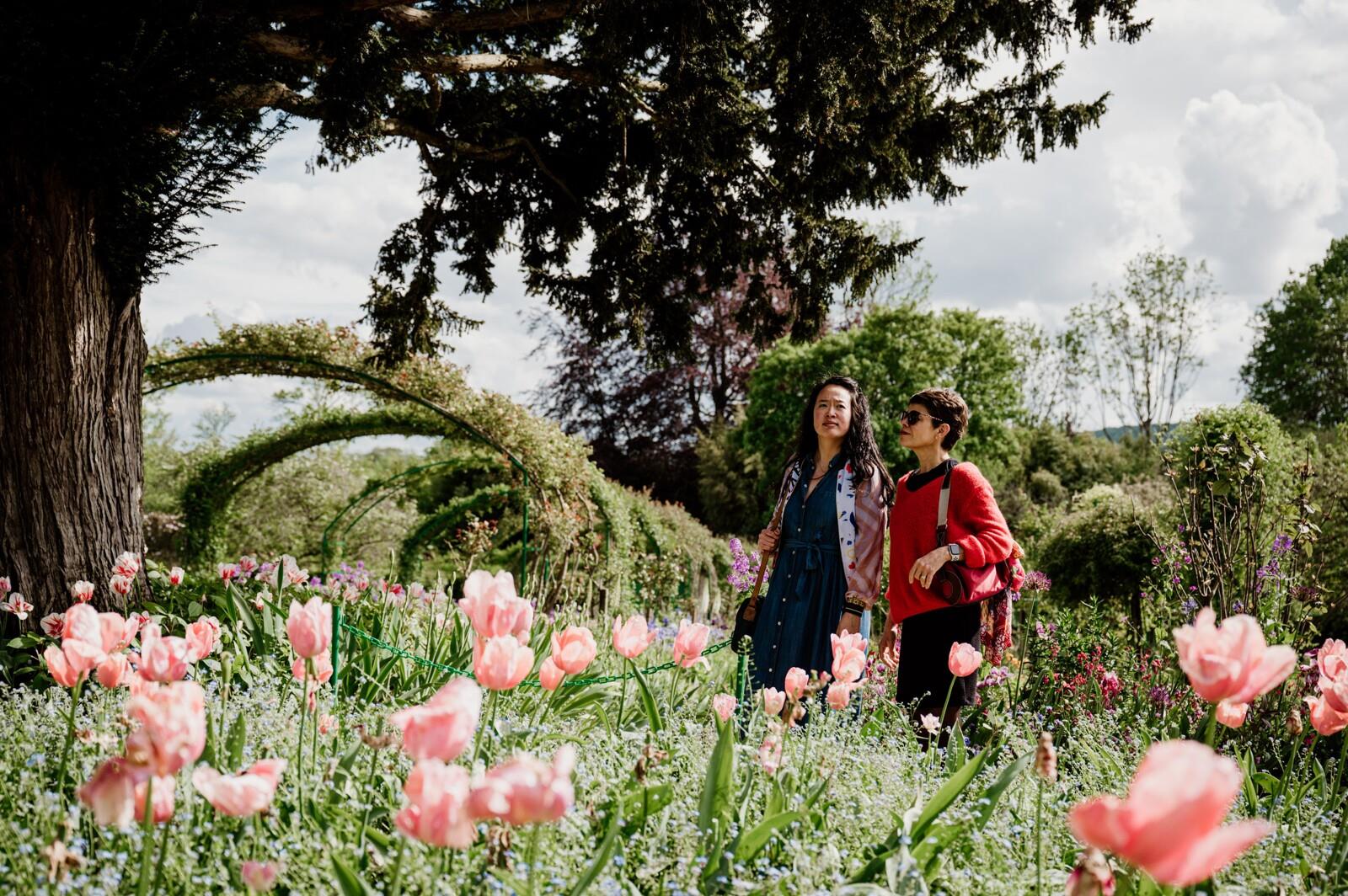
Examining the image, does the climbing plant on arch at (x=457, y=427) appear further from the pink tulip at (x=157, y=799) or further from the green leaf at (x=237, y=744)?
the pink tulip at (x=157, y=799)

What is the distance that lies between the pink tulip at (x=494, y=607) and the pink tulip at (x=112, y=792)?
0.47m

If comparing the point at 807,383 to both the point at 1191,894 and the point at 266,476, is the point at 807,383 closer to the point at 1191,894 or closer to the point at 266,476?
the point at 266,476

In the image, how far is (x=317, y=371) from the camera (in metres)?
6.62

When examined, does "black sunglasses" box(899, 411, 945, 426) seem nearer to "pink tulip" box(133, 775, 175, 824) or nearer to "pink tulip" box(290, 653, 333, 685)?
"pink tulip" box(290, 653, 333, 685)

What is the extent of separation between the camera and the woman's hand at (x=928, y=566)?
3.08 m

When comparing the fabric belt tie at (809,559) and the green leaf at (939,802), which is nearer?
the green leaf at (939,802)

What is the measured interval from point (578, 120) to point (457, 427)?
106 inches

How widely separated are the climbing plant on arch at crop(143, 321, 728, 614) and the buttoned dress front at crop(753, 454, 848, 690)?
3257mm

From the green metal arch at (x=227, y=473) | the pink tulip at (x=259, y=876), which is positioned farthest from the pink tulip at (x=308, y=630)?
the green metal arch at (x=227, y=473)

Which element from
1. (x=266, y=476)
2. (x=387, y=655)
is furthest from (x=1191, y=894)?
(x=266, y=476)

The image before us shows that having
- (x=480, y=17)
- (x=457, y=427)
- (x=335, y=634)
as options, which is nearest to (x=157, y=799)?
(x=335, y=634)

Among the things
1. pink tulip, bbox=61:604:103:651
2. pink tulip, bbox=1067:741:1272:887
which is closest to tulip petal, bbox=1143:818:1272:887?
pink tulip, bbox=1067:741:1272:887

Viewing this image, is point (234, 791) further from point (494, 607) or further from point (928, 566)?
point (928, 566)

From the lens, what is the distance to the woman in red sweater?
318 centimetres
